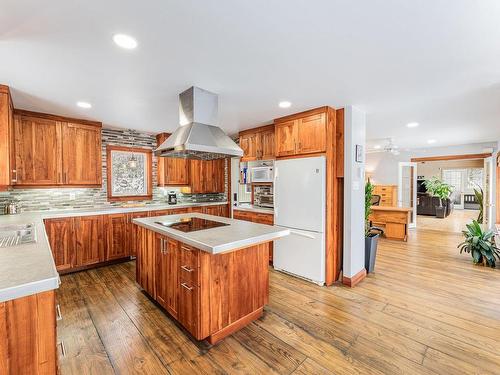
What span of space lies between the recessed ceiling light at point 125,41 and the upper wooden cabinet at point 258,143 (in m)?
2.55

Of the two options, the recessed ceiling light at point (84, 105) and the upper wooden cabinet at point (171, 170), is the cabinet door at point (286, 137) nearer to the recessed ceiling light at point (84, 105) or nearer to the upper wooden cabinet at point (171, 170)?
the upper wooden cabinet at point (171, 170)

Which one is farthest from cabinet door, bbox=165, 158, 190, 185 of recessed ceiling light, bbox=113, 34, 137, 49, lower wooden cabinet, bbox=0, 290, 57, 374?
lower wooden cabinet, bbox=0, 290, 57, 374

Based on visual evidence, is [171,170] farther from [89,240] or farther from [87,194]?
[89,240]

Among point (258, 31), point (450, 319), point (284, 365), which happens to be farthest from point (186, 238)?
point (450, 319)

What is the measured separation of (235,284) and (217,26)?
2.00m

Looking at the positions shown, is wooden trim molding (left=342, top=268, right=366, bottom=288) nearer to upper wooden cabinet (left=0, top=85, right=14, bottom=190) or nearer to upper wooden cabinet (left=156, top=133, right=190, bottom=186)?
upper wooden cabinet (left=156, top=133, right=190, bottom=186)

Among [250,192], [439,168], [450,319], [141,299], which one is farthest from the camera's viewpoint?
[439,168]

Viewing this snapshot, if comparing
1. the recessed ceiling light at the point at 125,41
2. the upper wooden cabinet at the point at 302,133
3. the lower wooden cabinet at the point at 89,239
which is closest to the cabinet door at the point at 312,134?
the upper wooden cabinet at the point at 302,133

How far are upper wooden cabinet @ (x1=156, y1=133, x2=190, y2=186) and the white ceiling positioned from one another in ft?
5.24

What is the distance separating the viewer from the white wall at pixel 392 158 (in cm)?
624

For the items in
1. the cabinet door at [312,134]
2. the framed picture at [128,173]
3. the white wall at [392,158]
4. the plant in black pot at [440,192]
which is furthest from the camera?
the plant in black pot at [440,192]

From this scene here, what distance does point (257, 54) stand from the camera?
190 centimetres

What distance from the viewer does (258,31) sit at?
1599 millimetres

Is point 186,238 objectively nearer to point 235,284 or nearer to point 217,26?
point 235,284
